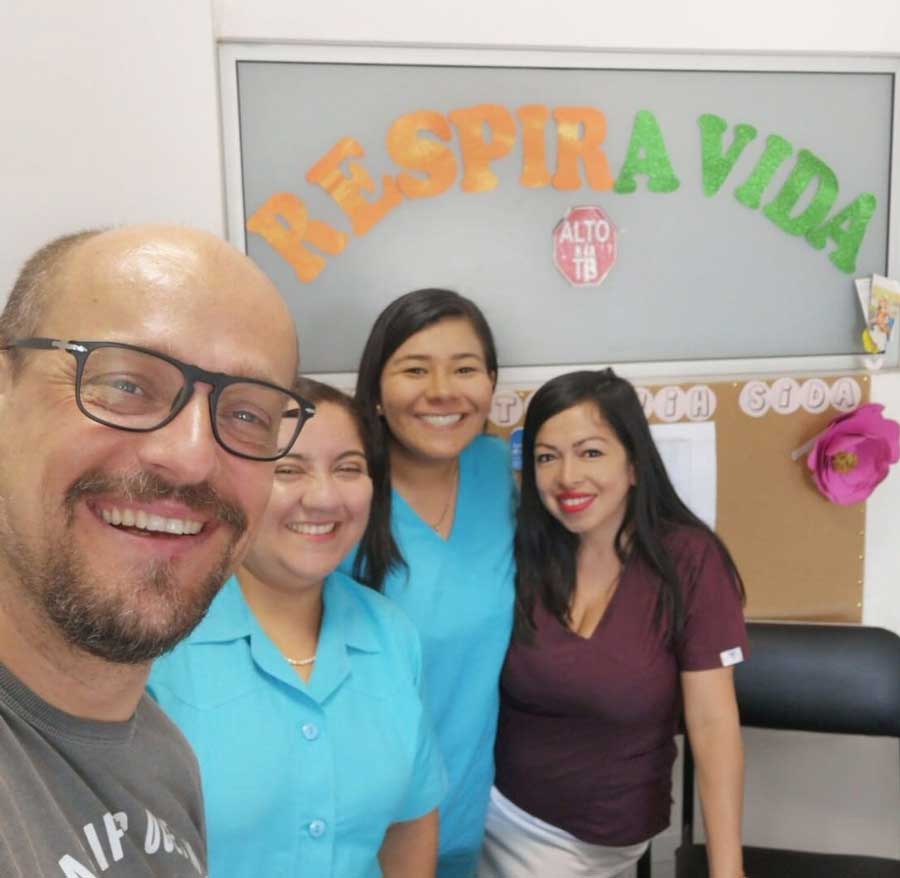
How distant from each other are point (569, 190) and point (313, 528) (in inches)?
43.1

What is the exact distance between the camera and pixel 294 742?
106cm

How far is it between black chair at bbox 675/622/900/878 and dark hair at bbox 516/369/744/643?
1.31 ft

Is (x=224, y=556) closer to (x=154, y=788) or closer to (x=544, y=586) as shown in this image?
(x=154, y=788)

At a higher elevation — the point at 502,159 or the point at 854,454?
the point at 502,159

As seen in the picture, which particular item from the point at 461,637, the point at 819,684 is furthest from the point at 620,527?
the point at 819,684

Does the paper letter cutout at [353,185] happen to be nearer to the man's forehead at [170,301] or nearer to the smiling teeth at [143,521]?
the man's forehead at [170,301]

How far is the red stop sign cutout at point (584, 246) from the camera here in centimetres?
189

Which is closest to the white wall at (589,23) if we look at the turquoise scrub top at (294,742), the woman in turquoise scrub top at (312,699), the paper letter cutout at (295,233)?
the paper letter cutout at (295,233)

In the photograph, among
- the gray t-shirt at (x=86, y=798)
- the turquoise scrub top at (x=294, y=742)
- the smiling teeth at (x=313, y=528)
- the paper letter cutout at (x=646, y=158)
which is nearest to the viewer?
the gray t-shirt at (x=86, y=798)

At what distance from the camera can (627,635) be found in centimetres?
147

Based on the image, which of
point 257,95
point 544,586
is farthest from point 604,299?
point 257,95

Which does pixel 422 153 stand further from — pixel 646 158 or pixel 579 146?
pixel 646 158

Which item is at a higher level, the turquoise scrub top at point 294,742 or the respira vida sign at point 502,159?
the respira vida sign at point 502,159

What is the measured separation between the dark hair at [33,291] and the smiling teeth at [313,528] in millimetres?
563
